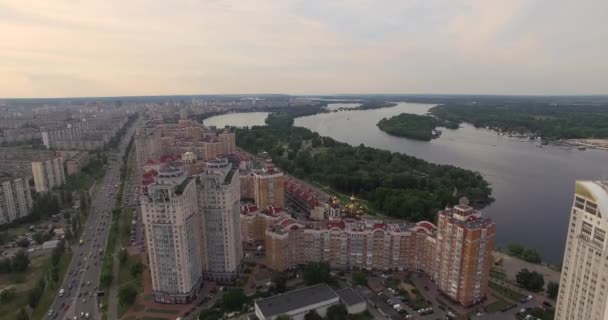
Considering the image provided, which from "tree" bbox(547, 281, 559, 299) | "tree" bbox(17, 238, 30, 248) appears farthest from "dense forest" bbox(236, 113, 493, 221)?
"tree" bbox(17, 238, 30, 248)

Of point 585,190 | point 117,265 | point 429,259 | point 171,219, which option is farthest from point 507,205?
point 117,265

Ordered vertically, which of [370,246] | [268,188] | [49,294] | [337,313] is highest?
[268,188]

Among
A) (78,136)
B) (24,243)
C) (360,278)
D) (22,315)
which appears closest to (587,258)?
(360,278)

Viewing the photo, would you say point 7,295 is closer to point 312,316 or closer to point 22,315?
point 22,315

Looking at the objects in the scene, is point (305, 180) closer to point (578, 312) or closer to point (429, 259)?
point (429, 259)

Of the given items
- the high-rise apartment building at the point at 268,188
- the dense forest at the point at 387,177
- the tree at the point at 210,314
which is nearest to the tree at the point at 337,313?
the tree at the point at 210,314

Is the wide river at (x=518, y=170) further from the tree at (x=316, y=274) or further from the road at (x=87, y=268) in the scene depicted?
the road at (x=87, y=268)
